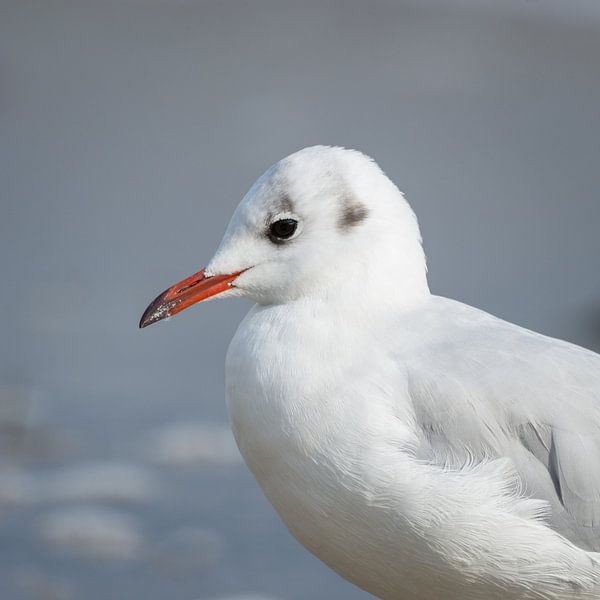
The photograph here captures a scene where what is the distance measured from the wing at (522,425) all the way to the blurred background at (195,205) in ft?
6.08

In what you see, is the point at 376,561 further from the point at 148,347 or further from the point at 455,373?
the point at 148,347

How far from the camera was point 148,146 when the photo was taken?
940 centimetres

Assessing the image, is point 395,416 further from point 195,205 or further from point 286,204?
point 195,205

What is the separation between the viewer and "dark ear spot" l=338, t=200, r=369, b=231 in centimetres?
324

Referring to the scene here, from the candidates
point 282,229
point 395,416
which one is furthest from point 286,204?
point 395,416

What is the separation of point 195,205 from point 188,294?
5057 millimetres

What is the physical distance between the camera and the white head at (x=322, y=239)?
10.6 feet

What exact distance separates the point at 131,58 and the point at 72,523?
640 cm

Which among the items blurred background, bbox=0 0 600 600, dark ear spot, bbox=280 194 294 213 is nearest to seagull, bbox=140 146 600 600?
dark ear spot, bbox=280 194 294 213

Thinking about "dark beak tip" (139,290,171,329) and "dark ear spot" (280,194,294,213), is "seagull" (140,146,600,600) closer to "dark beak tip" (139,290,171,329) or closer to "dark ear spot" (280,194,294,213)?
"dark ear spot" (280,194,294,213)

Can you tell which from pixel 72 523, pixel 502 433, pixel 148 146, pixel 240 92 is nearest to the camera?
pixel 502 433

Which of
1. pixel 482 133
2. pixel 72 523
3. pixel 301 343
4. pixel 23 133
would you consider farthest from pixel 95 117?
pixel 301 343

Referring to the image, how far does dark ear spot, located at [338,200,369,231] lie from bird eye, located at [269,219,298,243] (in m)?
0.11

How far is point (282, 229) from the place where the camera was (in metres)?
3.26
